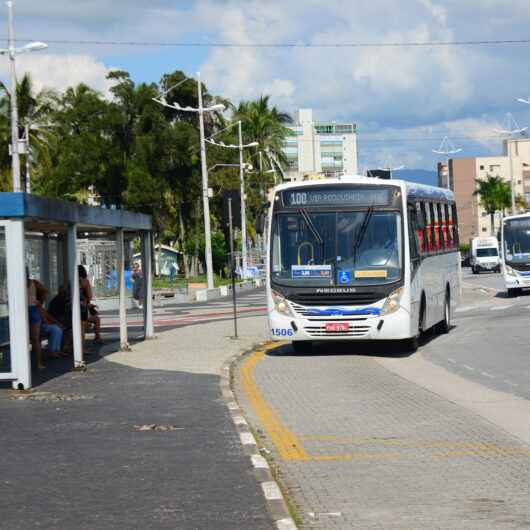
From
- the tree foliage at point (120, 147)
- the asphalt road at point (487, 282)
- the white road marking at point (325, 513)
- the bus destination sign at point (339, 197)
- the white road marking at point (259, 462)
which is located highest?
the tree foliage at point (120, 147)

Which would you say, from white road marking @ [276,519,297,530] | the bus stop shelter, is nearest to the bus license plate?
the bus stop shelter

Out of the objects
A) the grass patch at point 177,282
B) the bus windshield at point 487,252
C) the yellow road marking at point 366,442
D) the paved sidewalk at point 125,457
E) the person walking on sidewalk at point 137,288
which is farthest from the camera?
the bus windshield at point 487,252

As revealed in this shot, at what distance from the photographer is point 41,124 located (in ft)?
241

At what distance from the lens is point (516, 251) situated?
145ft

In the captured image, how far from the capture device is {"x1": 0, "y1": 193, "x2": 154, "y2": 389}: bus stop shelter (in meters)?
16.1

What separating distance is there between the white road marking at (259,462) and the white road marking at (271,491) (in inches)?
27.3

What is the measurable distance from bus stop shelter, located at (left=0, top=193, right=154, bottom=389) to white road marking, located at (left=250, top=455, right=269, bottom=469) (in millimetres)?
6803

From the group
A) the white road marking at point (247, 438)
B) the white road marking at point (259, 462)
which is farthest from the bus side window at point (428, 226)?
the white road marking at point (259, 462)

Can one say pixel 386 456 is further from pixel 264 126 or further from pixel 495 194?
pixel 495 194

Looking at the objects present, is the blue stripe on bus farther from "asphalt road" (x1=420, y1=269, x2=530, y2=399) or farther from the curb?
the curb

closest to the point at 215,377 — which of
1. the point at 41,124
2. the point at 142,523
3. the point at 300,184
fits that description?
the point at 300,184

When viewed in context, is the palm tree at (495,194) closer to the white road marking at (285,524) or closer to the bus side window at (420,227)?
the bus side window at (420,227)

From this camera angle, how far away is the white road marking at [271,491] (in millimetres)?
8234

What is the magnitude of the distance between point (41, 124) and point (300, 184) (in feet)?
176
